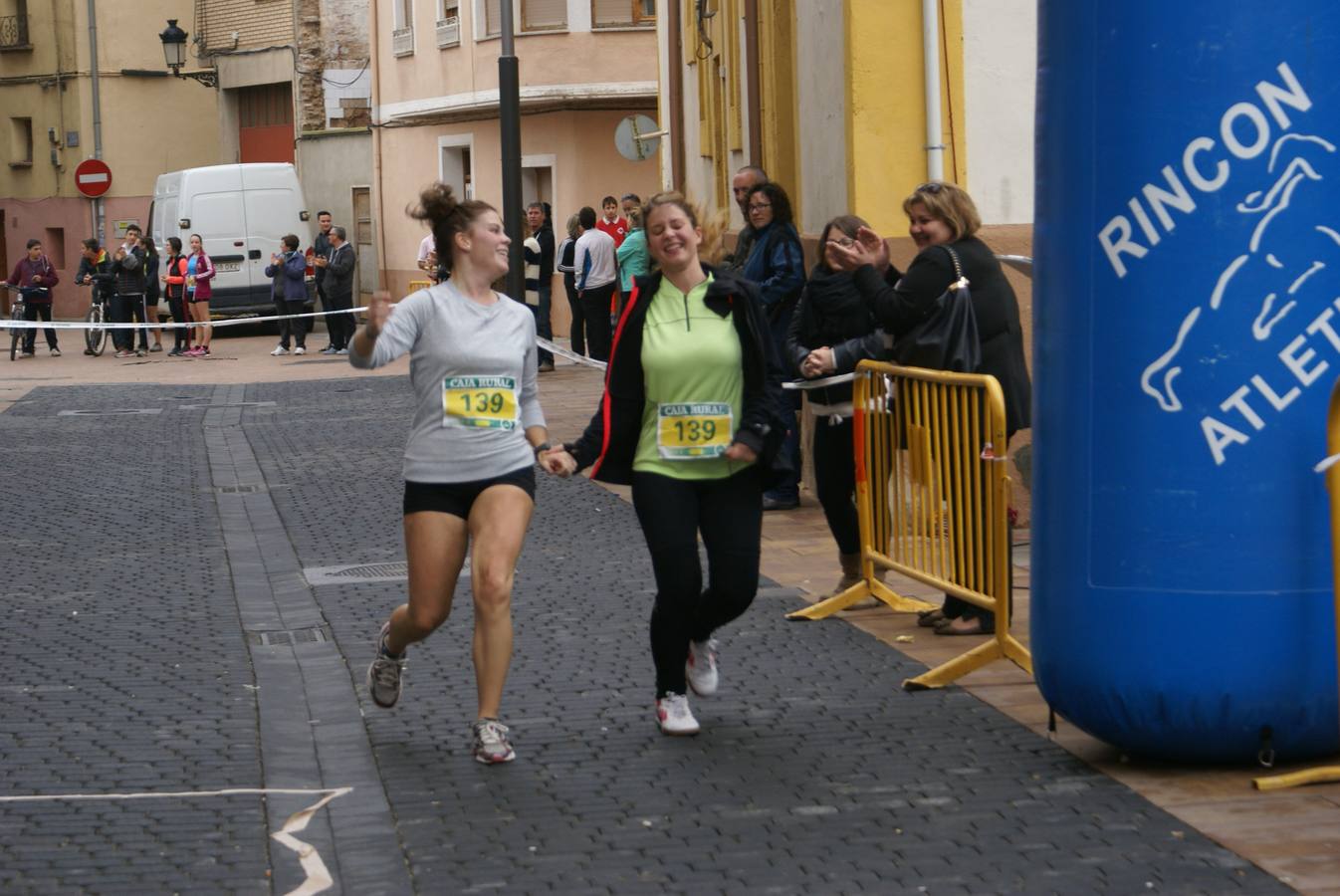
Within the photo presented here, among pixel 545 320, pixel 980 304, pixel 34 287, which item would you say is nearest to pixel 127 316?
pixel 34 287

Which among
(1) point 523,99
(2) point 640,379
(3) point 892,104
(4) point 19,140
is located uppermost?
(4) point 19,140

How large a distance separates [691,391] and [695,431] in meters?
0.13

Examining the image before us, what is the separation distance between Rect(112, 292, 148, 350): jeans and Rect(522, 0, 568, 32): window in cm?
752

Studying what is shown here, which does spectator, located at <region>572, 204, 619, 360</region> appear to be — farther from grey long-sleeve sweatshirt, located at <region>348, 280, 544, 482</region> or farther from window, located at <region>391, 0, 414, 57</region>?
window, located at <region>391, 0, 414, 57</region>

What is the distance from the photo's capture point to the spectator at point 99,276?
33719 millimetres

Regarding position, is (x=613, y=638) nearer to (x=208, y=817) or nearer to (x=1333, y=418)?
(x=208, y=817)

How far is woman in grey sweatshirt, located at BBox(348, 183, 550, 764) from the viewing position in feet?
21.7

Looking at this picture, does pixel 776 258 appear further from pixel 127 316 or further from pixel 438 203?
pixel 127 316

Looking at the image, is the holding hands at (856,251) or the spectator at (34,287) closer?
the holding hands at (856,251)

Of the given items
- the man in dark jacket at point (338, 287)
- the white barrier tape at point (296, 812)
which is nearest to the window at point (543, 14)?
the man in dark jacket at point (338, 287)

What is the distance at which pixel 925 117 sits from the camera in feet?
41.4

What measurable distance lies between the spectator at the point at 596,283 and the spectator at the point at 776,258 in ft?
36.7

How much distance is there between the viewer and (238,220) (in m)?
36.1

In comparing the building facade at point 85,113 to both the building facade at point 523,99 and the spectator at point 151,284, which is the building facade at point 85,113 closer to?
the building facade at point 523,99
